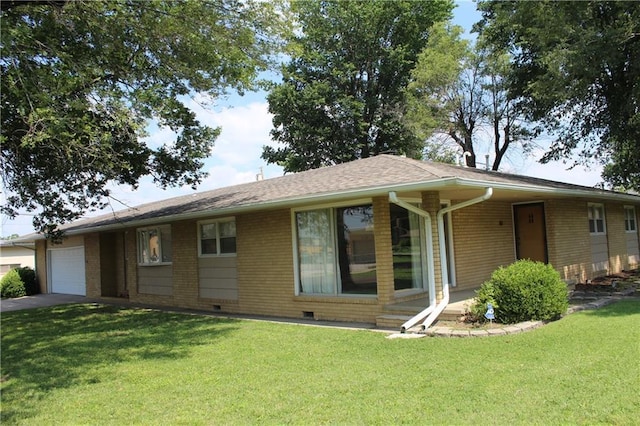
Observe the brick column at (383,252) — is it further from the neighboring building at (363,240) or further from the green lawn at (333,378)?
the green lawn at (333,378)

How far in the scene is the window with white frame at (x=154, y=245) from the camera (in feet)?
50.9

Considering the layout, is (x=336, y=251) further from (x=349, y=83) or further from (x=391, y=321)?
(x=349, y=83)

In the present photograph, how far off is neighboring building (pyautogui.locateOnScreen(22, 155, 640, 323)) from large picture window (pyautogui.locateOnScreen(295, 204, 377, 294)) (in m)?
0.02

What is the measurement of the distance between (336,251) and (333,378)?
15.5 ft

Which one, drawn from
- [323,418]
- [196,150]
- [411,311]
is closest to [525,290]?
[411,311]

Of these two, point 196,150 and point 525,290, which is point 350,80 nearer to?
point 196,150

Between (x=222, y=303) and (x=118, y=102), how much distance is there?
20.5ft

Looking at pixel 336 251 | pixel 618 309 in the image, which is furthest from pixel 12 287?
pixel 618 309

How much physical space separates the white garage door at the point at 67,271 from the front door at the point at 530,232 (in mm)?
17456

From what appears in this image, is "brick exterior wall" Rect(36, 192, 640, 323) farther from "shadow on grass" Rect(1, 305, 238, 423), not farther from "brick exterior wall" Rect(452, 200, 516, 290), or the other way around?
"shadow on grass" Rect(1, 305, 238, 423)

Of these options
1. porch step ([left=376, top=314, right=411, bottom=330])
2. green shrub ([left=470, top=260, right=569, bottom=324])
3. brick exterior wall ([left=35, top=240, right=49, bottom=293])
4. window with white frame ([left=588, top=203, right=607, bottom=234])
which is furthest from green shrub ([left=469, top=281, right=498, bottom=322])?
brick exterior wall ([left=35, top=240, right=49, bottom=293])

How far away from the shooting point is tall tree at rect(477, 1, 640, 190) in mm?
12039

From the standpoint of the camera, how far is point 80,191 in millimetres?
13078

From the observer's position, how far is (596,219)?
16.3 m
